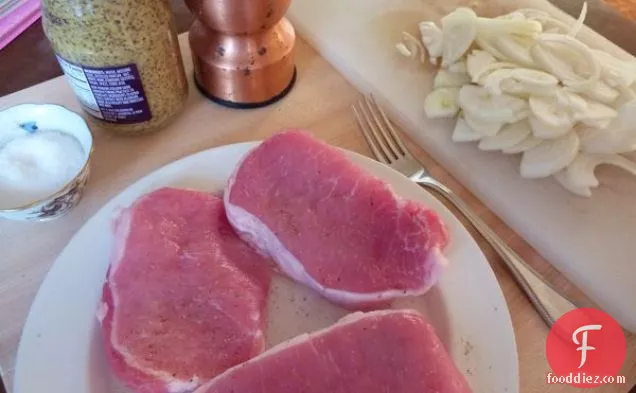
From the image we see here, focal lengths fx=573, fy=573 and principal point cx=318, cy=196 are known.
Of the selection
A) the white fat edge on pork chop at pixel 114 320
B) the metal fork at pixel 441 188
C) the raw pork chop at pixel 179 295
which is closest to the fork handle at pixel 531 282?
the metal fork at pixel 441 188

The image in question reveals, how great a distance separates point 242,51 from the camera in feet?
3.40

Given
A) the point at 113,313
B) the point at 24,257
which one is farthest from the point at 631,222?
the point at 24,257

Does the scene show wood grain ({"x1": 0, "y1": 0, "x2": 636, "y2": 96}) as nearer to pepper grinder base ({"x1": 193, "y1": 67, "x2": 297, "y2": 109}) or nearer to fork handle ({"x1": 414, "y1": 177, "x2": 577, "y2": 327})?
pepper grinder base ({"x1": 193, "y1": 67, "x2": 297, "y2": 109})

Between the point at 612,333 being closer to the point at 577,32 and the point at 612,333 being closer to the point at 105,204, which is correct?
the point at 577,32

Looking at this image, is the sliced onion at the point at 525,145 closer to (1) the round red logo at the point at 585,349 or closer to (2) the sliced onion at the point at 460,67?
(2) the sliced onion at the point at 460,67

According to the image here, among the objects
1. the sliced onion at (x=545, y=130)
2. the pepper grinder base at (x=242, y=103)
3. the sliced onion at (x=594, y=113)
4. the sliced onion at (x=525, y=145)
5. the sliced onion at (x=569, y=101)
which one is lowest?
the pepper grinder base at (x=242, y=103)

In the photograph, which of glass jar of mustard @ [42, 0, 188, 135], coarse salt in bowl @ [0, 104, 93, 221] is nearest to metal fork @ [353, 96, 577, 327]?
glass jar of mustard @ [42, 0, 188, 135]

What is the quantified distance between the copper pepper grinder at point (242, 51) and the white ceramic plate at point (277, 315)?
0.87ft

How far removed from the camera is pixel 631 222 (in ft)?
3.10

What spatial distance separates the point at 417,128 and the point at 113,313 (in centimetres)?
62

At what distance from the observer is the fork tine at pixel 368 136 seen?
102cm

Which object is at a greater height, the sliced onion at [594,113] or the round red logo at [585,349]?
the sliced onion at [594,113]

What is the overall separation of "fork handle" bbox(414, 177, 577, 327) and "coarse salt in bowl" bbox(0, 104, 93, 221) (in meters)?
0.64

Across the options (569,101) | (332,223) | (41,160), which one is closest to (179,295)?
(332,223)
